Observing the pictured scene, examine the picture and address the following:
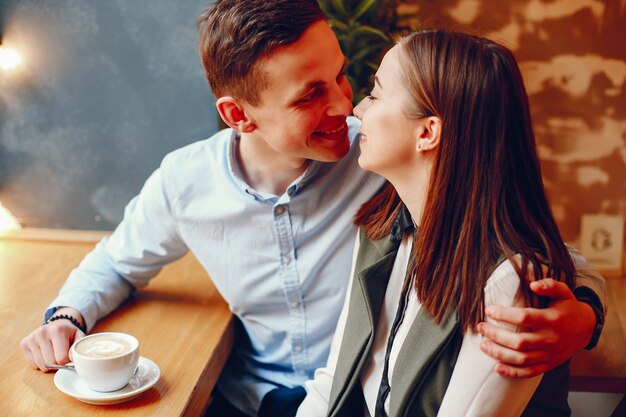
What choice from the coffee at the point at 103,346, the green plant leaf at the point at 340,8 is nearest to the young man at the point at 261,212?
the coffee at the point at 103,346

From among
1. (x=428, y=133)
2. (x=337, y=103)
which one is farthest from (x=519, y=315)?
(x=337, y=103)

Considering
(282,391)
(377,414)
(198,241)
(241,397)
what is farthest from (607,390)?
(198,241)

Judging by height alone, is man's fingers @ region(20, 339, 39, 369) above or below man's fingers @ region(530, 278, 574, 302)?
below

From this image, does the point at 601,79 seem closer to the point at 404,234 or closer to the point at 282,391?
the point at 404,234

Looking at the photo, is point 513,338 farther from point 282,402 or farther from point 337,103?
point 282,402

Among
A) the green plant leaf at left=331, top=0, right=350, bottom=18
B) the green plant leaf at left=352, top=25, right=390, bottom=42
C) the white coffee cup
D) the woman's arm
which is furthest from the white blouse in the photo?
the green plant leaf at left=331, top=0, right=350, bottom=18

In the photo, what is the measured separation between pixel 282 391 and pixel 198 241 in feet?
1.32

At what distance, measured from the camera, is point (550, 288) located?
3.66 feet

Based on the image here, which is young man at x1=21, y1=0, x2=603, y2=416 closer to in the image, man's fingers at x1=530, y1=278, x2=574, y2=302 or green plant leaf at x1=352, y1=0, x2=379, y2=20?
man's fingers at x1=530, y1=278, x2=574, y2=302

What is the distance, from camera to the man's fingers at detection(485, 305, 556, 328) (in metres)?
1.10

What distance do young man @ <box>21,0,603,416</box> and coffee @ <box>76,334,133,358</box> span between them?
149 millimetres

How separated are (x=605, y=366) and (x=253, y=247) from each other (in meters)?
0.87

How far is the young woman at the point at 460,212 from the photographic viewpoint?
3.75 ft

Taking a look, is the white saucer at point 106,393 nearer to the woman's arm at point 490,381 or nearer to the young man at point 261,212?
the young man at point 261,212
